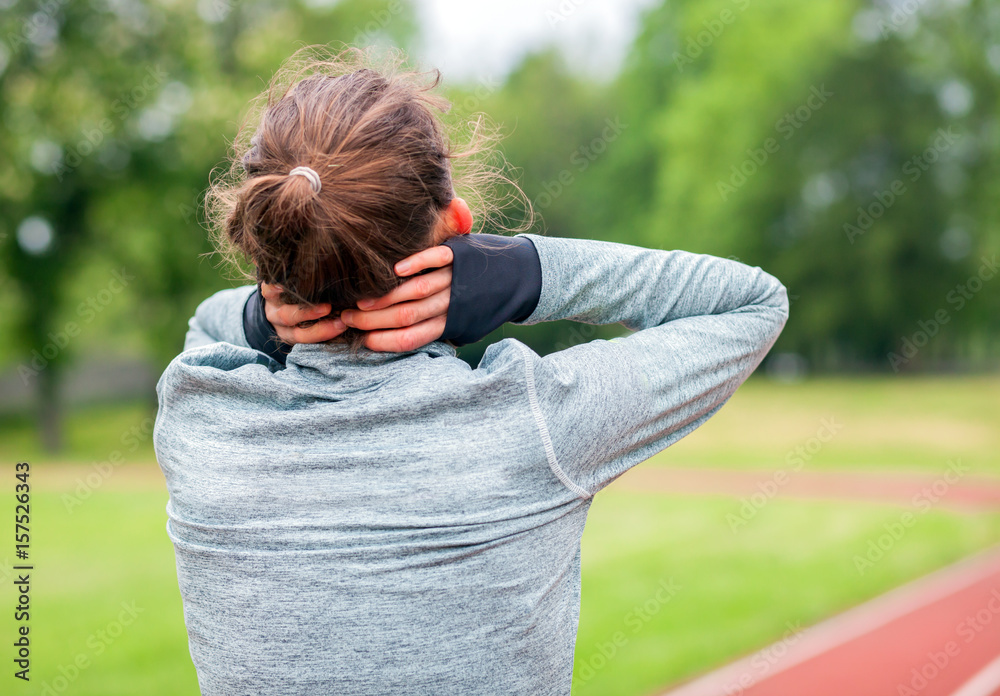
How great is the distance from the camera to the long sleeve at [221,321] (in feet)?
4.76

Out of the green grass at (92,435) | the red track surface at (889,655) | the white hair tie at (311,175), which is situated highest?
the white hair tie at (311,175)

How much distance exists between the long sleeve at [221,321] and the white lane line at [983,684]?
5.19 m

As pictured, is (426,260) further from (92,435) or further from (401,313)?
(92,435)

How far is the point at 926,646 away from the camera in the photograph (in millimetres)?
5621

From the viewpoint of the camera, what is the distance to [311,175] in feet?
3.39

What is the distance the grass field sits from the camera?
17.7 feet

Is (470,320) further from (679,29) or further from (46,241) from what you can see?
(679,29)

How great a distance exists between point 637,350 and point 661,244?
1130 inches

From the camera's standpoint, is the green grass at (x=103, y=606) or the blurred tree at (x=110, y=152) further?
the blurred tree at (x=110, y=152)

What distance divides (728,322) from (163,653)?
18.5 feet

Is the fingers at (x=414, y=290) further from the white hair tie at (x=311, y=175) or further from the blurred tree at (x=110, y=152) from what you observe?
the blurred tree at (x=110, y=152)

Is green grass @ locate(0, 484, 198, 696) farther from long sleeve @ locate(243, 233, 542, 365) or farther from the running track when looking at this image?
long sleeve @ locate(243, 233, 542, 365)

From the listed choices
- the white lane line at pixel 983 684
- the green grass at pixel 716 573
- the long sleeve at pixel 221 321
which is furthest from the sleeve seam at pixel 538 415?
the white lane line at pixel 983 684

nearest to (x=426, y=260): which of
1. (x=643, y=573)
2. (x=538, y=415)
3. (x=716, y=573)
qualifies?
(x=538, y=415)
